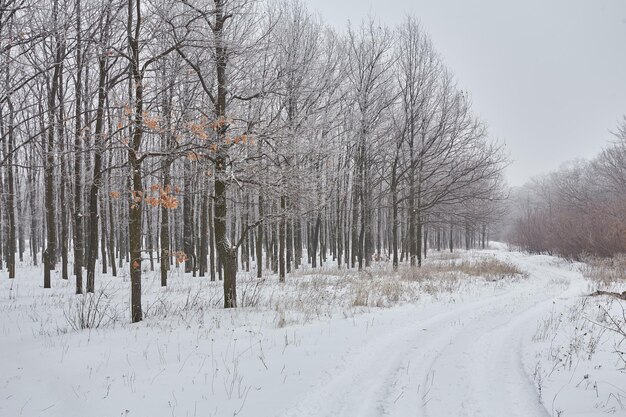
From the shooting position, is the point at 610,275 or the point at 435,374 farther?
the point at 610,275

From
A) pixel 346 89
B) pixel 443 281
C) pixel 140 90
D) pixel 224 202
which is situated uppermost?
pixel 346 89

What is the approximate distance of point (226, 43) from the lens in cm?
860

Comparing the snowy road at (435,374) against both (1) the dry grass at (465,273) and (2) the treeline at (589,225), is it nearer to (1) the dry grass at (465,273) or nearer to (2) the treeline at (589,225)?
(1) the dry grass at (465,273)

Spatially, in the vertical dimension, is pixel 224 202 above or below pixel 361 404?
above

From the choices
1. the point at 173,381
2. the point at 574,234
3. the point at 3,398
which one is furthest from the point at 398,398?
the point at 574,234

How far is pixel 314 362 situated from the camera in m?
5.57

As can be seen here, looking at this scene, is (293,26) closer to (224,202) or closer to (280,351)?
(224,202)

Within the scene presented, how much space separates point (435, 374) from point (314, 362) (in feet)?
5.58

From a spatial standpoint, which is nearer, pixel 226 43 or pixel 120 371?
pixel 120 371

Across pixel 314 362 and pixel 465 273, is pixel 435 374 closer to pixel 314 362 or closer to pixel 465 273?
pixel 314 362

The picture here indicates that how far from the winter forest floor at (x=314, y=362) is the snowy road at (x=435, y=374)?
0.07 ft

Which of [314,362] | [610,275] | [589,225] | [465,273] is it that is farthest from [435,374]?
[589,225]

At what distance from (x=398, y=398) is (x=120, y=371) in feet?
12.4

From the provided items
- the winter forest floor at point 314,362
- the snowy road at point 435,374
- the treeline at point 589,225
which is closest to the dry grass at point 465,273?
the winter forest floor at point 314,362
